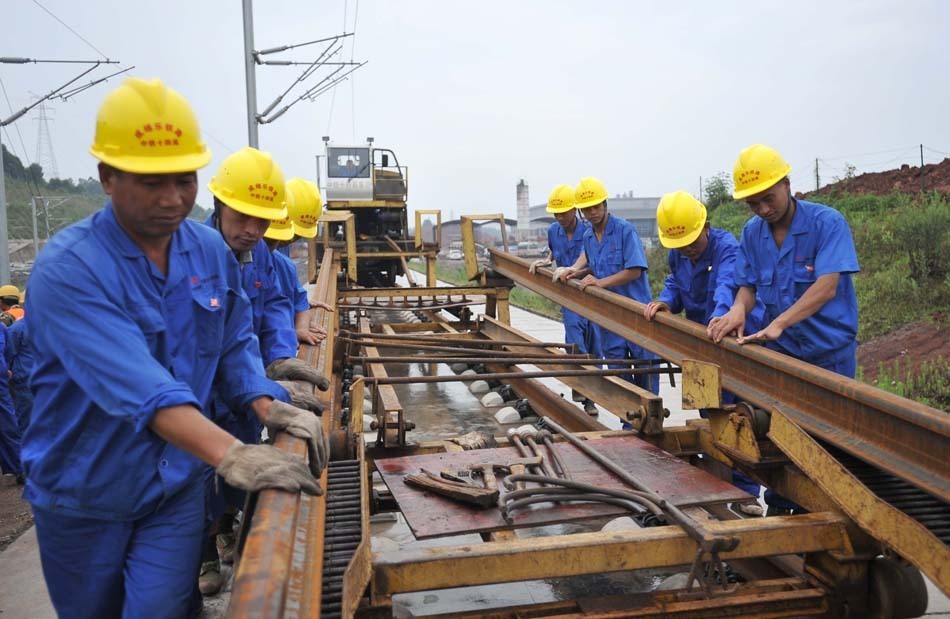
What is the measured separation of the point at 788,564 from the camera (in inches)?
118

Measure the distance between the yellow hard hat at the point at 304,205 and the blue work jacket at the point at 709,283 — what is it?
268 centimetres

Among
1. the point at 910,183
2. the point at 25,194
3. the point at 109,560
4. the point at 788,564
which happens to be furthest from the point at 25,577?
the point at 25,194

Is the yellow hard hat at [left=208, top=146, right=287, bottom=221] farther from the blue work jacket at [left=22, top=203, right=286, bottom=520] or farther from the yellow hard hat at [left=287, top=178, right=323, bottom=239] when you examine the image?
the yellow hard hat at [left=287, top=178, right=323, bottom=239]

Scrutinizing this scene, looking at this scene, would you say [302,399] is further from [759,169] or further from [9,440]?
[9,440]

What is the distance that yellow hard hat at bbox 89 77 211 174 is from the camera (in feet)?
5.97

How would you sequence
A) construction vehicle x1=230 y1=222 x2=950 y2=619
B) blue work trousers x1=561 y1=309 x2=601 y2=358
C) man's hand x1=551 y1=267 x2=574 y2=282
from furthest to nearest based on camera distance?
blue work trousers x1=561 y1=309 x2=601 y2=358
man's hand x1=551 y1=267 x2=574 y2=282
construction vehicle x1=230 y1=222 x2=950 y2=619

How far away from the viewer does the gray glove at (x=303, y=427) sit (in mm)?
2059

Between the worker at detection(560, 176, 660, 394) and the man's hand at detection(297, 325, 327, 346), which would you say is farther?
the worker at detection(560, 176, 660, 394)

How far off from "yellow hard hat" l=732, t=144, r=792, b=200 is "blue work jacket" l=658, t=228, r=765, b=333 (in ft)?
2.50

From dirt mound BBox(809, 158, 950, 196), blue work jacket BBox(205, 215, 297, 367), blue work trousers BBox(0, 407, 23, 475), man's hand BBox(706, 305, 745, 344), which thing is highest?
dirt mound BBox(809, 158, 950, 196)

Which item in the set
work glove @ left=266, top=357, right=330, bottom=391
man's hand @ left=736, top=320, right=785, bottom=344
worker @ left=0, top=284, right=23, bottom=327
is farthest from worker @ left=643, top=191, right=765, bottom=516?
worker @ left=0, top=284, right=23, bottom=327

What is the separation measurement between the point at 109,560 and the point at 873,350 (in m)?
9.77

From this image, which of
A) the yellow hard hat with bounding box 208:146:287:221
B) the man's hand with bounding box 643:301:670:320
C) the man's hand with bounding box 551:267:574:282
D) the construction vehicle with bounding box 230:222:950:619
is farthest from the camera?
the man's hand with bounding box 551:267:574:282

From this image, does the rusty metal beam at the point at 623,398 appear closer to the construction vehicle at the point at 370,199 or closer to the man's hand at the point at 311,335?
the man's hand at the point at 311,335
